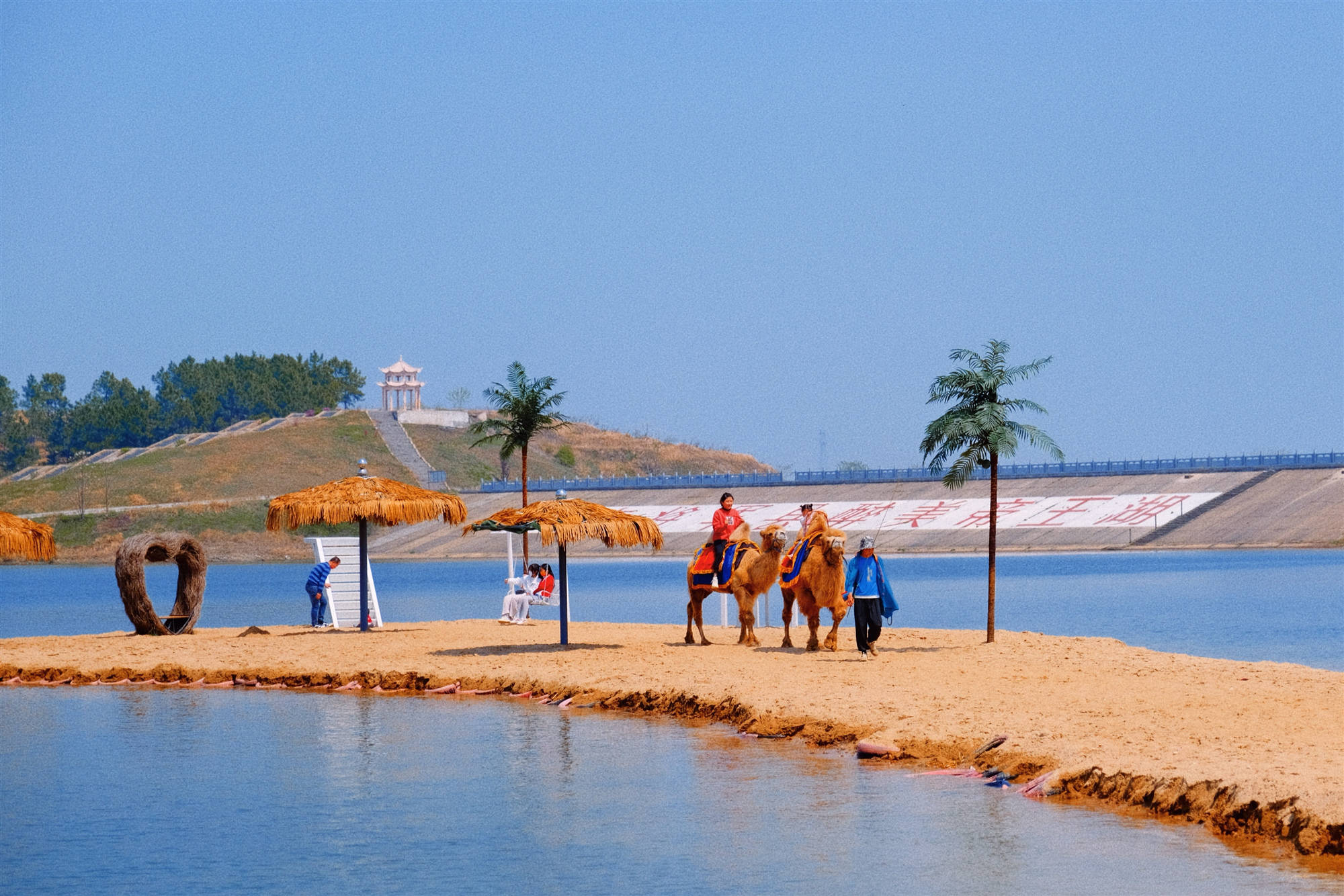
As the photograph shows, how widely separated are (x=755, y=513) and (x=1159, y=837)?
9541 cm

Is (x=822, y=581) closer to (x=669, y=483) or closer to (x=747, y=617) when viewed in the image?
(x=747, y=617)

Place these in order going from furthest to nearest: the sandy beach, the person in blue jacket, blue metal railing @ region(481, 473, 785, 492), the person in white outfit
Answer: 1. blue metal railing @ region(481, 473, 785, 492)
2. the person in white outfit
3. the person in blue jacket
4. the sandy beach

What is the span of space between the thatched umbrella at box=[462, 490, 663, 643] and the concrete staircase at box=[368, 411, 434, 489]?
11691 centimetres

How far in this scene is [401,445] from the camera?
534ft

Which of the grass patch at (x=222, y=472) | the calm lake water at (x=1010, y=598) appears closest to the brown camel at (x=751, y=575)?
the calm lake water at (x=1010, y=598)

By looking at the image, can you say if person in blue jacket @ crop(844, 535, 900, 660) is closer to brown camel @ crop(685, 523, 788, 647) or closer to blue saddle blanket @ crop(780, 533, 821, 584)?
blue saddle blanket @ crop(780, 533, 821, 584)

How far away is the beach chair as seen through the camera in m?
36.5

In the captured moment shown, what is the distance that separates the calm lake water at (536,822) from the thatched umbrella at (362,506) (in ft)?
34.8

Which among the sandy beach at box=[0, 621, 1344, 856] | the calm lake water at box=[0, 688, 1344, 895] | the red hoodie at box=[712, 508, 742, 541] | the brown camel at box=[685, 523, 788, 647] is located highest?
the red hoodie at box=[712, 508, 742, 541]

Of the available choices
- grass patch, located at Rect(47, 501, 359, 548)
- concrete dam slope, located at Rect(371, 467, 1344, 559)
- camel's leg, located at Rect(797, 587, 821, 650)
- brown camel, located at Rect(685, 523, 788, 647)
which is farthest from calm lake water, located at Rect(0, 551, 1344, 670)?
grass patch, located at Rect(47, 501, 359, 548)

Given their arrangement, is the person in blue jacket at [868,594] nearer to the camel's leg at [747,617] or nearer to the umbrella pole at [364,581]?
the camel's leg at [747,617]

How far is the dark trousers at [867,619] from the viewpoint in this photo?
2612 cm

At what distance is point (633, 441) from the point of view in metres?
196

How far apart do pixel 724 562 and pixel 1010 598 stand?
26136mm
